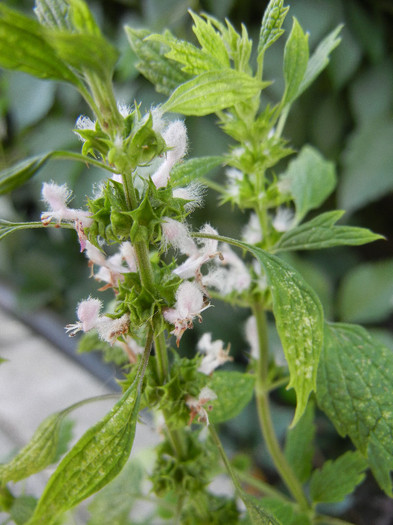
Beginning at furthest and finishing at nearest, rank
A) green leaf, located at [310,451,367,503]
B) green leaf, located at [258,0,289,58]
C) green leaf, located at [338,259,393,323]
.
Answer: green leaf, located at [338,259,393,323] < green leaf, located at [310,451,367,503] < green leaf, located at [258,0,289,58]

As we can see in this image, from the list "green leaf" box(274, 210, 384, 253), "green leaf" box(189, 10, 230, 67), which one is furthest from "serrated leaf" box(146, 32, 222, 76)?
"green leaf" box(274, 210, 384, 253)

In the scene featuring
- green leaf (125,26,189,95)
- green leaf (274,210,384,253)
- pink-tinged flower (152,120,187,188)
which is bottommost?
green leaf (274,210,384,253)

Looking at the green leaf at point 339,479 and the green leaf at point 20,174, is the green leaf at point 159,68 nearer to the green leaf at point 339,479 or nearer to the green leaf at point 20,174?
the green leaf at point 20,174

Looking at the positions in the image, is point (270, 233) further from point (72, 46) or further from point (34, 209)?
point (34, 209)

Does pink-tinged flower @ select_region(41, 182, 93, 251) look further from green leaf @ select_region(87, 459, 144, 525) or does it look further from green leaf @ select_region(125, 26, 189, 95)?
green leaf @ select_region(87, 459, 144, 525)

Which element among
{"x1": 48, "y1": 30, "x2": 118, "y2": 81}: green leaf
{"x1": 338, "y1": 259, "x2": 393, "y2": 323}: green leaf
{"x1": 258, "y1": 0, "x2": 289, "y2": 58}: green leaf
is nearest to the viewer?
{"x1": 48, "y1": 30, "x2": 118, "y2": 81}: green leaf

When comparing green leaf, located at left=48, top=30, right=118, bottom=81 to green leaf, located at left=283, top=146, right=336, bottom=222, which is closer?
green leaf, located at left=48, top=30, right=118, bottom=81

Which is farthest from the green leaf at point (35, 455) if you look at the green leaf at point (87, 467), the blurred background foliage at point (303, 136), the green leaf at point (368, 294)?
the green leaf at point (368, 294)
